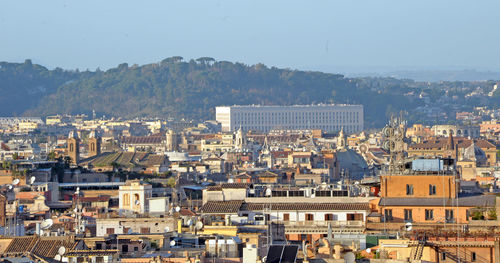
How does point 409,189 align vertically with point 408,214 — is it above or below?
above

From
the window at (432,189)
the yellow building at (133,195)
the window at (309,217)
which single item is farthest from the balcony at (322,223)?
the yellow building at (133,195)

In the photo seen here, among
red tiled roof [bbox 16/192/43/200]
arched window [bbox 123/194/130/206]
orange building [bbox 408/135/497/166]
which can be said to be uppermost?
arched window [bbox 123/194/130/206]

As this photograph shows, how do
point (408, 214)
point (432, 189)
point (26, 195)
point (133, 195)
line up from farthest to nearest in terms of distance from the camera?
point (26, 195)
point (133, 195)
point (432, 189)
point (408, 214)

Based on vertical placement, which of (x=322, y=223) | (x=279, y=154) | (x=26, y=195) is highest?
(x=322, y=223)

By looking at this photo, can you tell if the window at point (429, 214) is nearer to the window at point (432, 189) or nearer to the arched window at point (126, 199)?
the window at point (432, 189)

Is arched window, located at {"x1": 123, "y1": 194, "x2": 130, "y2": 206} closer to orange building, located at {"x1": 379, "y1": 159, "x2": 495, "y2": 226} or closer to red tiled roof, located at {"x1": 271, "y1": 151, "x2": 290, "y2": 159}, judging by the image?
orange building, located at {"x1": 379, "y1": 159, "x2": 495, "y2": 226}

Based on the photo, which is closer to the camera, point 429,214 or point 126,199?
point 429,214

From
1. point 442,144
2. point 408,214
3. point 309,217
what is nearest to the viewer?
point 408,214

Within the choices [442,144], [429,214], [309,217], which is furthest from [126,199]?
[442,144]

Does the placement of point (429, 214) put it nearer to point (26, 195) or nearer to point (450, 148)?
point (26, 195)

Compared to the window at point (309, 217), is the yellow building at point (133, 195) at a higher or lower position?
lower

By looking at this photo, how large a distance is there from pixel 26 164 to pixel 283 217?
148 ft

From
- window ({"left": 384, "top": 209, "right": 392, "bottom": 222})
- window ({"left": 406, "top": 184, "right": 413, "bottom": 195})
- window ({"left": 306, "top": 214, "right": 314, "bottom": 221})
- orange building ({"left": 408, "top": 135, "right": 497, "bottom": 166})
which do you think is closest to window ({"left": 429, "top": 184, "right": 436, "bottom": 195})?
window ({"left": 406, "top": 184, "right": 413, "bottom": 195})

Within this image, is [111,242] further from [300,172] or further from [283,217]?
[300,172]
